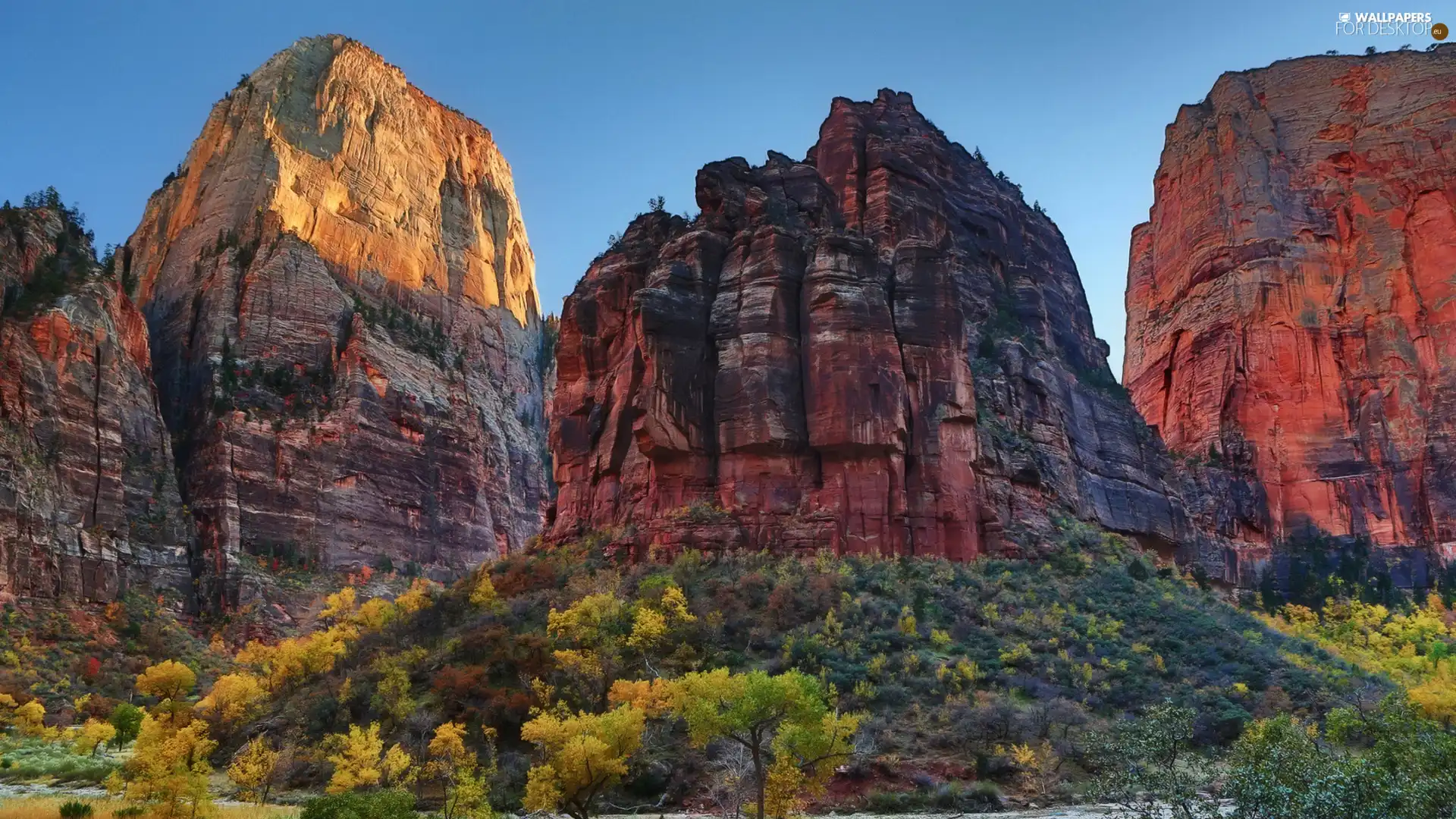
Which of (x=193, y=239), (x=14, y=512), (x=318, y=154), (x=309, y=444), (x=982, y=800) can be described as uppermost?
(x=318, y=154)

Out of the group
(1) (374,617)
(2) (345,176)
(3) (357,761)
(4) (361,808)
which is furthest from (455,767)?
(2) (345,176)

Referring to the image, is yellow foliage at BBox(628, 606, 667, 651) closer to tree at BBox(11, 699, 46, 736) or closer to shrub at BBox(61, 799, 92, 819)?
shrub at BBox(61, 799, 92, 819)

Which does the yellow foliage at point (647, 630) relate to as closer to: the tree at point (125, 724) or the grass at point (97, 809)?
the grass at point (97, 809)

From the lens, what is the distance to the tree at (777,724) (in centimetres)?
3042

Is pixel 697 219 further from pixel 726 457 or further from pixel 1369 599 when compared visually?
pixel 1369 599

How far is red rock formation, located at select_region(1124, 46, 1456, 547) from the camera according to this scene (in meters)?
91.5

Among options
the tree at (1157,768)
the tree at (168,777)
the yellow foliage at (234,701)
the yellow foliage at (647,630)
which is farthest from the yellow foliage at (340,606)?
the tree at (1157,768)

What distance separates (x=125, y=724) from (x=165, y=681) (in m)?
4.52

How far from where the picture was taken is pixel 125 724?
55938 mm

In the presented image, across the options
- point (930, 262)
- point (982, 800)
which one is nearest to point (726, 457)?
point (930, 262)

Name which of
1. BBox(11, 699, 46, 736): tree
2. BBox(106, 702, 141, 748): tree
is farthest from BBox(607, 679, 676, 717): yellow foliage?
BBox(11, 699, 46, 736): tree

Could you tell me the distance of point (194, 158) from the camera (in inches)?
4658

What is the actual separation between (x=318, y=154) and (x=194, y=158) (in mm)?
14138

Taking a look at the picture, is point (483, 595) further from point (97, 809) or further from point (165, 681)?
point (97, 809)
